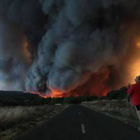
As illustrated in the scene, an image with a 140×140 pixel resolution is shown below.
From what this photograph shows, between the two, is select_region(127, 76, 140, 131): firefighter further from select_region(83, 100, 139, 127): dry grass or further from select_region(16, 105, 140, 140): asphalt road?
select_region(16, 105, 140, 140): asphalt road

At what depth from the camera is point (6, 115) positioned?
15867mm

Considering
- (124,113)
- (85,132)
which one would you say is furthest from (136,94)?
(124,113)

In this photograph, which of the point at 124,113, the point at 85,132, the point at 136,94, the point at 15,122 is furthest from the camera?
the point at 124,113

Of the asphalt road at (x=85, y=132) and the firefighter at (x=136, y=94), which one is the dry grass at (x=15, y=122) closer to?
the asphalt road at (x=85, y=132)

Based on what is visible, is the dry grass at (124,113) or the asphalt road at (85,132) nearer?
the asphalt road at (85,132)

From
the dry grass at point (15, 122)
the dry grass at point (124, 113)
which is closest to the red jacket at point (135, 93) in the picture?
the dry grass at point (124, 113)

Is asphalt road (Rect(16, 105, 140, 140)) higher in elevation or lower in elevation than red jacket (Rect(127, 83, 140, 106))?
lower

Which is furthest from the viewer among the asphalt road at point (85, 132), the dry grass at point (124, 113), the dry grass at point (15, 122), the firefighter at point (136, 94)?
the dry grass at point (124, 113)

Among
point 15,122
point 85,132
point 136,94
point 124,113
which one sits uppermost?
point 124,113

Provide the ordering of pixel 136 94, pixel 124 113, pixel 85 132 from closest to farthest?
pixel 136 94 < pixel 85 132 < pixel 124 113

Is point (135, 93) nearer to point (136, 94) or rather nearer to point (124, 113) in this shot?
point (136, 94)

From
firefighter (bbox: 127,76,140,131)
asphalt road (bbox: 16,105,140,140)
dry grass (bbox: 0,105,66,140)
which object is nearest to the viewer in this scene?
firefighter (bbox: 127,76,140,131)

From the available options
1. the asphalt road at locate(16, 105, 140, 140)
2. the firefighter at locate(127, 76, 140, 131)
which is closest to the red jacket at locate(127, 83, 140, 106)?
the firefighter at locate(127, 76, 140, 131)

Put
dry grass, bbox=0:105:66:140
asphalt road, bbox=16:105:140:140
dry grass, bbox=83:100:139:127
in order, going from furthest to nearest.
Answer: dry grass, bbox=83:100:139:127, dry grass, bbox=0:105:66:140, asphalt road, bbox=16:105:140:140
